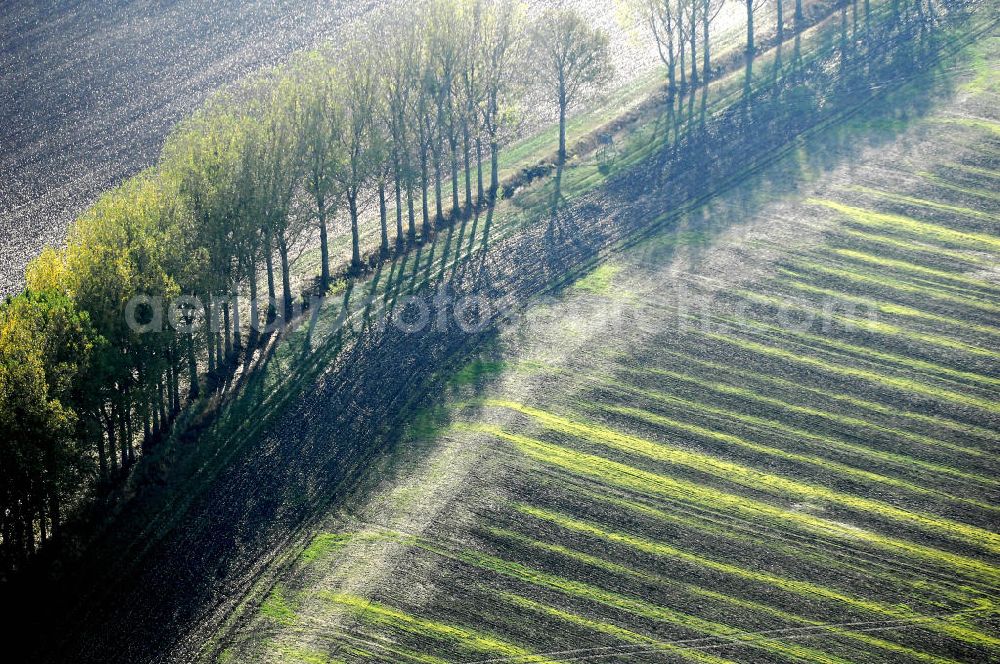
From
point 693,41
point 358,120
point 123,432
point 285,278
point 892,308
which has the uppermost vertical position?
point 693,41

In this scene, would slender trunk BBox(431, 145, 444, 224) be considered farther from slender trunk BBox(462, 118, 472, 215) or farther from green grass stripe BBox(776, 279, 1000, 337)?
green grass stripe BBox(776, 279, 1000, 337)

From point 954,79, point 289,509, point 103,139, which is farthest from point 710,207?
point 103,139

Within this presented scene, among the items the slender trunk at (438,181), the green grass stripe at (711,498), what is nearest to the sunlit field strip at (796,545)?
the green grass stripe at (711,498)

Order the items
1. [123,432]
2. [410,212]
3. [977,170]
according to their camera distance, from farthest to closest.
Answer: [410,212] < [977,170] < [123,432]

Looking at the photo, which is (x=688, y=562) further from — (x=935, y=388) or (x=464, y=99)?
(x=464, y=99)

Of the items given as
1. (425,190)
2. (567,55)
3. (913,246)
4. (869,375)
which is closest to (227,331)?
(425,190)

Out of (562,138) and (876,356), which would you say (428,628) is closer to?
(876,356)

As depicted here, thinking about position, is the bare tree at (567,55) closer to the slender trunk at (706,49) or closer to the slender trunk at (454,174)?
the slender trunk at (454,174)
